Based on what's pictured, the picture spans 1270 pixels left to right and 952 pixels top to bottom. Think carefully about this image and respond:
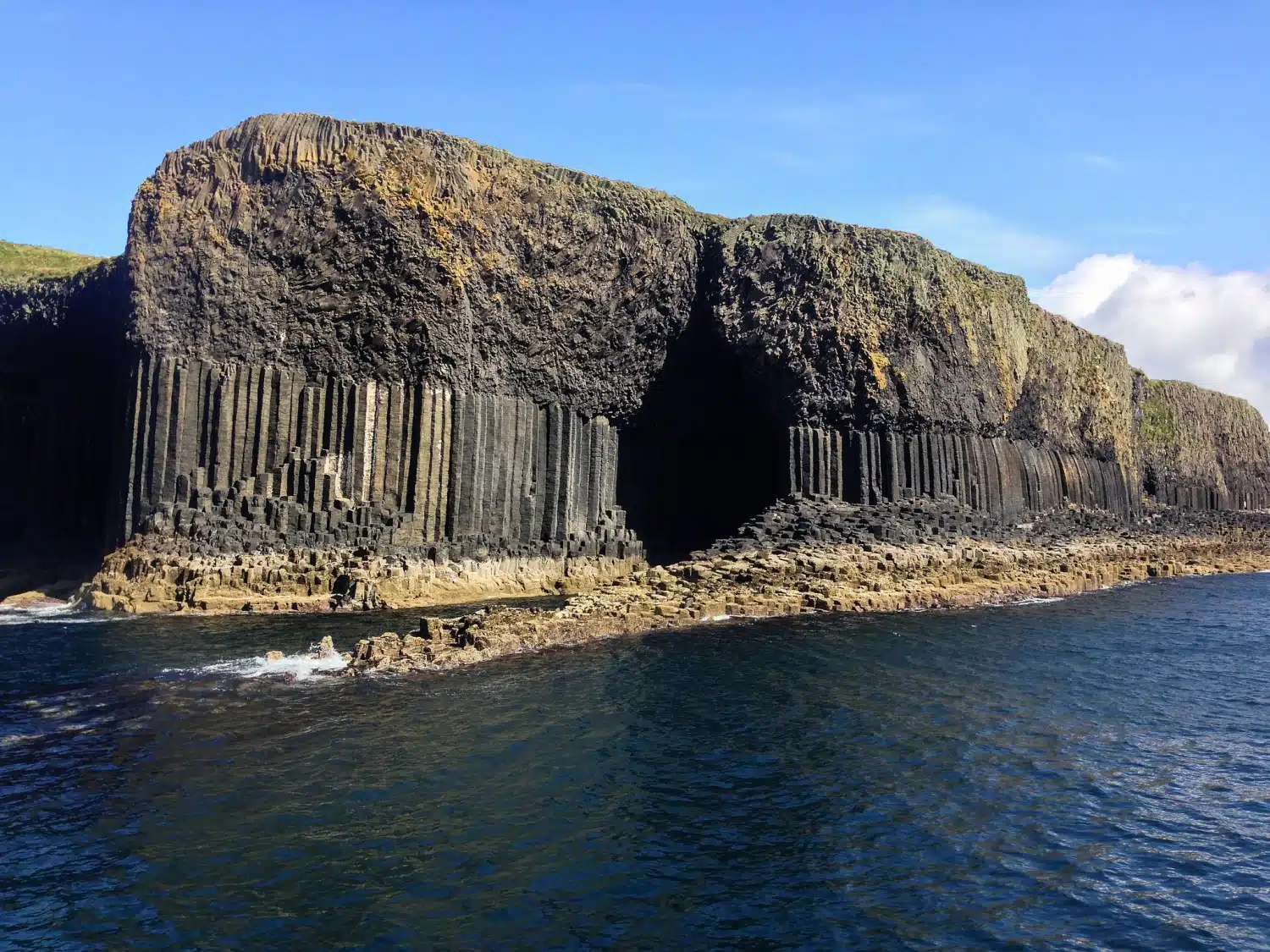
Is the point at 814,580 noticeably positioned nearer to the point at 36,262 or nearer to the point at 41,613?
the point at 41,613

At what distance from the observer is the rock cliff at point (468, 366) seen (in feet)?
105

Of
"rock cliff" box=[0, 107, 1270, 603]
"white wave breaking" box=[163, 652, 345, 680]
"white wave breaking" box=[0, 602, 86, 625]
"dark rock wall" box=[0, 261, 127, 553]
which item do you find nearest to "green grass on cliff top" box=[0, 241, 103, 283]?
"dark rock wall" box=[0, 261, 127, 553]

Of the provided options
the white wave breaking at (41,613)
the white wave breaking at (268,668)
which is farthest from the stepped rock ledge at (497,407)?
the white wave breaking at (268,668)

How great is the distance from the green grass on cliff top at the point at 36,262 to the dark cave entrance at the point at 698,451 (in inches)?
934

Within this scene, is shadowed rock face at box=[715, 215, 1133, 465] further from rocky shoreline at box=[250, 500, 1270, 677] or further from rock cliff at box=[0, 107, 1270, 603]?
rocky shoreline at box=[250, 500, 1270, 677]

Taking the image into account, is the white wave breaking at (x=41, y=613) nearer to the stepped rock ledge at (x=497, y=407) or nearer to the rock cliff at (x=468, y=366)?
the stepped rock ledge at (x=497, y=407)

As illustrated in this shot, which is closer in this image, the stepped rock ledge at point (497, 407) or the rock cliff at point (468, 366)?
the stepped rock ledge at point (497, 407)

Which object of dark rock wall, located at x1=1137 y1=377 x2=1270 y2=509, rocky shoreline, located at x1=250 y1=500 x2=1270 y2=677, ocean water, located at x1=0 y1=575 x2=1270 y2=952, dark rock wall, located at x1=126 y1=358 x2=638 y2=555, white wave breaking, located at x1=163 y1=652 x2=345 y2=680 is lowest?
ocean water, located at x1=0 y1=575 x2=1270 y2=952

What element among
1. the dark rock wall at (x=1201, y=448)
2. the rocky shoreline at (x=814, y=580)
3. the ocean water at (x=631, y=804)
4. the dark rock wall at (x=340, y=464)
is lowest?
the ocean water at (x=631, y=804)

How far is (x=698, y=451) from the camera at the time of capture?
47312mm

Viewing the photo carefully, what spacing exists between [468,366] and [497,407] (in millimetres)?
1933

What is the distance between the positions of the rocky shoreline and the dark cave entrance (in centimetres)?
641

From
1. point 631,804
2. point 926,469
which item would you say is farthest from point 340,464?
point 926,469

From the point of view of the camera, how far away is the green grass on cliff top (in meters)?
36.9
